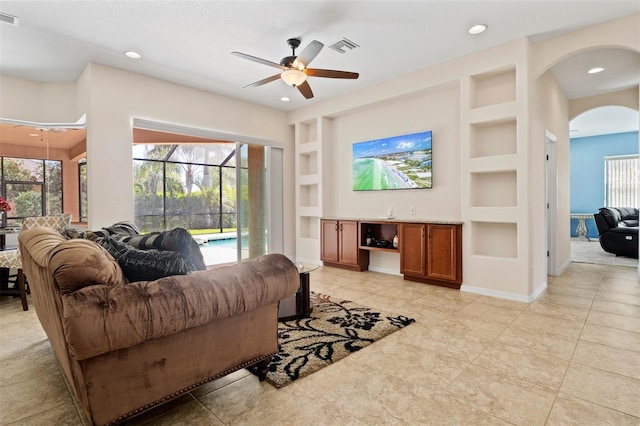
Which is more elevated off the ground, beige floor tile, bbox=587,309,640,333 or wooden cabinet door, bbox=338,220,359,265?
wooden cabinet door, bbox=338,220,359,265

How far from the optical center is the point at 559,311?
10.7 feet

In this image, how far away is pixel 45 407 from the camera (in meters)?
1.80

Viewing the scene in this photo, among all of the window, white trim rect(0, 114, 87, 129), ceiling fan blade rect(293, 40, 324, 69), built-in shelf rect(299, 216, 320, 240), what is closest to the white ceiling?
ceiling fan blade rect(293, 40, 324, 69)

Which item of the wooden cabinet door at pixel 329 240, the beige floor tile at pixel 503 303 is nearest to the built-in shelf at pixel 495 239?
the beige floor tile at pixel 503 303

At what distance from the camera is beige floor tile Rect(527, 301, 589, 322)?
3082 millimetres

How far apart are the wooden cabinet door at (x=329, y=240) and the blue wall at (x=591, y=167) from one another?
7829 millimetres

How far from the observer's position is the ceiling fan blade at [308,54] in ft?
9.80

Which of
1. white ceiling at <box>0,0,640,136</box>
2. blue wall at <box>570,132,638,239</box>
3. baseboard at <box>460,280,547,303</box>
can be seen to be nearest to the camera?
white ceiling at <box>0,0,640,136</box>

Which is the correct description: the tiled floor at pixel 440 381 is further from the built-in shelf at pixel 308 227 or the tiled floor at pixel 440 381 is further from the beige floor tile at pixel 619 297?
the built-in shelf at pixel 308 227

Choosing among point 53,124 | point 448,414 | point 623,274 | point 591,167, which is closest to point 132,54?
point 53,124

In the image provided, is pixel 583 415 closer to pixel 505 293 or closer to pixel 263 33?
pixel 505 293

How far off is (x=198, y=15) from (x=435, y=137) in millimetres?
3242

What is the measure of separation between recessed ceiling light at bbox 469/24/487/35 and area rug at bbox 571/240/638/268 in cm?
460

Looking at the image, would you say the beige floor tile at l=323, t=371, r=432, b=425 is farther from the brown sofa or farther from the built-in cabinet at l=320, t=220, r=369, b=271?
the built-in cabinet at l=320, t=220, r=369, b=271
